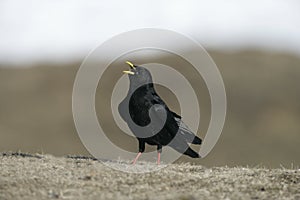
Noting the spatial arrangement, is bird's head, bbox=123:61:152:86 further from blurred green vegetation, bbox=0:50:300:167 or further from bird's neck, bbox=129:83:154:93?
blurred green vegetation, bbox=0:50:300:167

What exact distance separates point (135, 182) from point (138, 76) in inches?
118

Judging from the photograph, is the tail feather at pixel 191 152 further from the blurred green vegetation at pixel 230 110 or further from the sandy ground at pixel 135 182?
the blurred green vegetation at pixel 230 110

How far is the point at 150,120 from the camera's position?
A: 1409cm

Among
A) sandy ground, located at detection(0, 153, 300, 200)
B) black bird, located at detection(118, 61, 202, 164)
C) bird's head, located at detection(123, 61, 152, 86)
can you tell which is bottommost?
sandy ground, located at detection(0, 153, 300, 200)

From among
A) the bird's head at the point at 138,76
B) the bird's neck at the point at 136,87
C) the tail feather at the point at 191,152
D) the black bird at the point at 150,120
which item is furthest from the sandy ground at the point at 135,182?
the bird's head at the point at 138,76

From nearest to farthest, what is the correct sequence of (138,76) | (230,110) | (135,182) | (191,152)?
(135,182) < (191,152) < (138,76) < (230,110)

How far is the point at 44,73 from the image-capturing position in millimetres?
69000

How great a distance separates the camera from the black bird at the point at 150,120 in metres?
14.1

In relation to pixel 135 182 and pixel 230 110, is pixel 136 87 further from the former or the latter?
pixel 230 110

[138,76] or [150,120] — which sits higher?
[138,76]

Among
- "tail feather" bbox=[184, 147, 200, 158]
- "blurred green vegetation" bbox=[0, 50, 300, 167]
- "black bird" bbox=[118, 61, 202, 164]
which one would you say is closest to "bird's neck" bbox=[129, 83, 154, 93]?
"black bird" bbox=[118, 61, 202, 164]

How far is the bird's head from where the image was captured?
14.6 meters

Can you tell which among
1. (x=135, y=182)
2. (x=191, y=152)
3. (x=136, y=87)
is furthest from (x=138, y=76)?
(x=135, y=182)

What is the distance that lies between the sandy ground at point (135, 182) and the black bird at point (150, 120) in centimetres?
50
